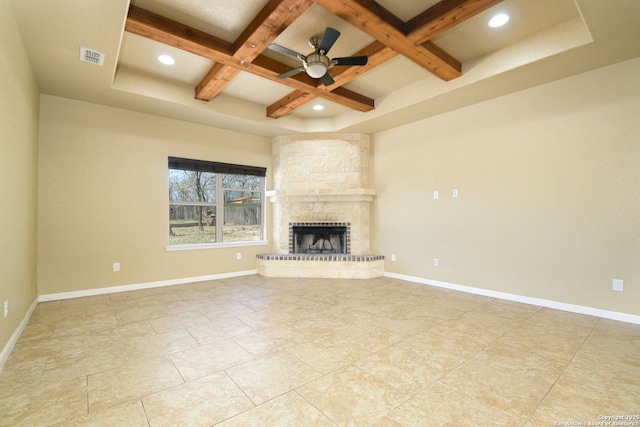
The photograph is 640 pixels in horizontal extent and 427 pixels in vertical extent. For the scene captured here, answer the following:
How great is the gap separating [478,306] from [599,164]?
79.0 inches

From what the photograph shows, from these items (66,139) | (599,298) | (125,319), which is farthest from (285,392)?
(66,139)

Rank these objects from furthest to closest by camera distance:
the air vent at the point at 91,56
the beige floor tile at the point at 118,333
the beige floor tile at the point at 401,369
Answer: the air vent at the point at 91,56
the beige floor tile at the point at 118,333
the beige floor tile at the point at 401,369

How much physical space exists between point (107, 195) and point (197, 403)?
357 centimetres

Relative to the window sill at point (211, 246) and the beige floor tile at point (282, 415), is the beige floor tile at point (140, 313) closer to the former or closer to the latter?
the window sill at point (211, 246)

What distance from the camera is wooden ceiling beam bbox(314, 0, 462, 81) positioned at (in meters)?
2.33

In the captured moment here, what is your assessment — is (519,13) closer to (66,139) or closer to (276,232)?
(276,232)

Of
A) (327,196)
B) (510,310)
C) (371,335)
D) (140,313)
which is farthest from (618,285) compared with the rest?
(140,313)

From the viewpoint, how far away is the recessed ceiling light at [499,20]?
2623 millimetres

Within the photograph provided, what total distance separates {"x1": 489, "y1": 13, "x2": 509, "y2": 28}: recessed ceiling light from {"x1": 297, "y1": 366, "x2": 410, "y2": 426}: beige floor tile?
3.21 m

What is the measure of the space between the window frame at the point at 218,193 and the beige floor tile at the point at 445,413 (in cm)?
410

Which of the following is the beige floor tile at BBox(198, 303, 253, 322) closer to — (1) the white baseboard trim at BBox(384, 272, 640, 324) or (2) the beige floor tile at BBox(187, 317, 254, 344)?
(2) the beige floor tile at BBox(187, 317, 254, 344)

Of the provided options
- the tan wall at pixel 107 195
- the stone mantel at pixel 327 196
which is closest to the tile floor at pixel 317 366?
the tan wall at pixel 107 195

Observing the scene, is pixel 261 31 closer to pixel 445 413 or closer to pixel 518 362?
pixel 445 413

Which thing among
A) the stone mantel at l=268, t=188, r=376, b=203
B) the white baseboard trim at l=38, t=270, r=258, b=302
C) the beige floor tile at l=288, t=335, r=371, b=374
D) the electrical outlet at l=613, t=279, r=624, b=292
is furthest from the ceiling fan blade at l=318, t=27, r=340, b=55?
the white baseboard trim at l=38, t=270, r=258, b=302
